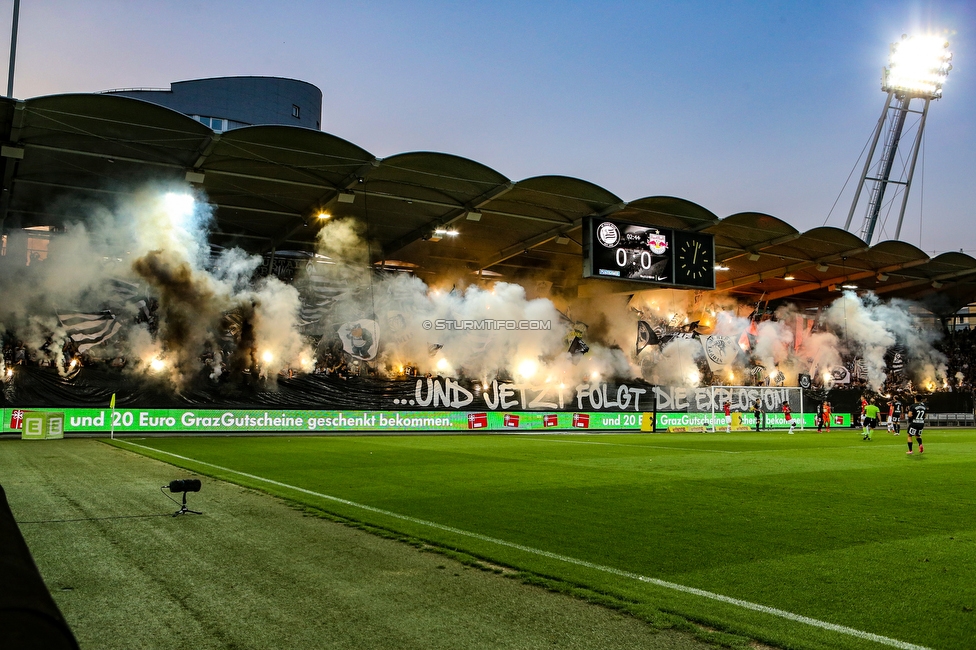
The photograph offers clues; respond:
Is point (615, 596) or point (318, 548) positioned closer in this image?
point (615, 596)

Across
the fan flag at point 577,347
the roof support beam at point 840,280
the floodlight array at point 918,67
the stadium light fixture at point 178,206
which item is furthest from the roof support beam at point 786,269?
the stadium light fixture at point 178,206

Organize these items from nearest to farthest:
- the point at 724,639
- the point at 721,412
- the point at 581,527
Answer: the point at 724,639, the point at 581,527, the point at 721,412

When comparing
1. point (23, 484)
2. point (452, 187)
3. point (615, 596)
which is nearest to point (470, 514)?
point (615, 596)

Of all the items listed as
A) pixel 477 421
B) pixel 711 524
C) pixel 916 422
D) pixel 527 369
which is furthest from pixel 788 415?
pixel 711 524

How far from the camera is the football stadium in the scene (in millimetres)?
4922

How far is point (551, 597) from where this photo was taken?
16.6 feet

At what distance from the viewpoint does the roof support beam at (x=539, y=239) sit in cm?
3034

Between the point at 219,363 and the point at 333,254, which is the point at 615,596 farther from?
the point at 333,254

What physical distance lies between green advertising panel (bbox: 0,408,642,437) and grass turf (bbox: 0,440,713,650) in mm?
17275

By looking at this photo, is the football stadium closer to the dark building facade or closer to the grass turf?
the grass turf

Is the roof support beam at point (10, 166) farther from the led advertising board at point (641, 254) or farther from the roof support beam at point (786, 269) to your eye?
the roof support beam at point (786, 269)

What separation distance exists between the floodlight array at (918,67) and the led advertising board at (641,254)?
90.6ft

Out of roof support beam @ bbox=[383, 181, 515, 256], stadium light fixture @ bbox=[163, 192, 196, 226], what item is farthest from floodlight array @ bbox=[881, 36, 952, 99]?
stadium light fixture @ bbox=[163, 192, 196, 226]

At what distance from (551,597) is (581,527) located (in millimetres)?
2879
